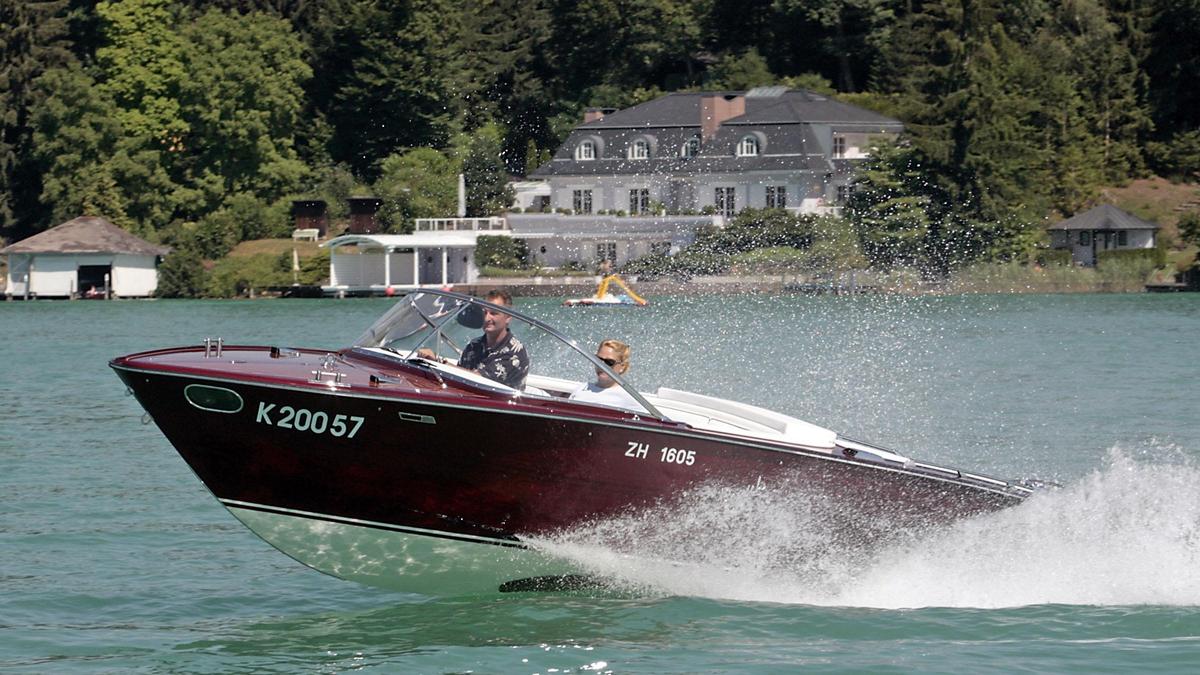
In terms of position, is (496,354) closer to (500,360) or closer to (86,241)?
(500,360)

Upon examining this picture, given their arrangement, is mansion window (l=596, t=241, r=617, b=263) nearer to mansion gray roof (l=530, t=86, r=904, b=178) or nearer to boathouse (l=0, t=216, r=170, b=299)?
mansion gray roof (l=530, t=86, r=904, b=178)

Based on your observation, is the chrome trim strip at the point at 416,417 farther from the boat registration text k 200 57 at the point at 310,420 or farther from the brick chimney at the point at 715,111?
the brick chimney at the point at 715,111

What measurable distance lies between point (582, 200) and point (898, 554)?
195ft

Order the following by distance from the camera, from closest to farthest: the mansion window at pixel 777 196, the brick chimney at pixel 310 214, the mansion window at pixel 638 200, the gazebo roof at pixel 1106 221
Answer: the gazebo roof at pixel 1106 221 → the mansion window at pixel 777 196 → the brick chimney at pixel 310 214 → the mansion window at pixel 638 200

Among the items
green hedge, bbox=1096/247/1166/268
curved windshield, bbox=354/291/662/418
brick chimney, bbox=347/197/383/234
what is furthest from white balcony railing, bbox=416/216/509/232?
curved windshield, bbox=354/291/662/418

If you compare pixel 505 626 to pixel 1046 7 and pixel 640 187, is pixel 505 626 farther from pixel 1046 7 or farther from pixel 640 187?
pixel 1046 7

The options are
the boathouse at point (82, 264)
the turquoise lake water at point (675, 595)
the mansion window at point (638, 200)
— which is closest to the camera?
the turquoise lake water at point (675, 595)

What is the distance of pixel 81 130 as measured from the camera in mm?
66125

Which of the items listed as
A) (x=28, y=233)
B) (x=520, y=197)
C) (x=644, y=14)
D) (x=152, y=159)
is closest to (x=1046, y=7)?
(x=644, y=14)

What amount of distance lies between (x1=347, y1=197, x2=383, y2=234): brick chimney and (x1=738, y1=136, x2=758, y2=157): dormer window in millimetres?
14132

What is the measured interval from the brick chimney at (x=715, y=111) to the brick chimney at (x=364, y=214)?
1294 centimetres

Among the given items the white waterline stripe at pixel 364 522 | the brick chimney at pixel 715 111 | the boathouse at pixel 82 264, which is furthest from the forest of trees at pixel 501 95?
the white waterline stripe at pixel 364 522

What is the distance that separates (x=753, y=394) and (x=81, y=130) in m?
49.6

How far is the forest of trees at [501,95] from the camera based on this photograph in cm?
6138
